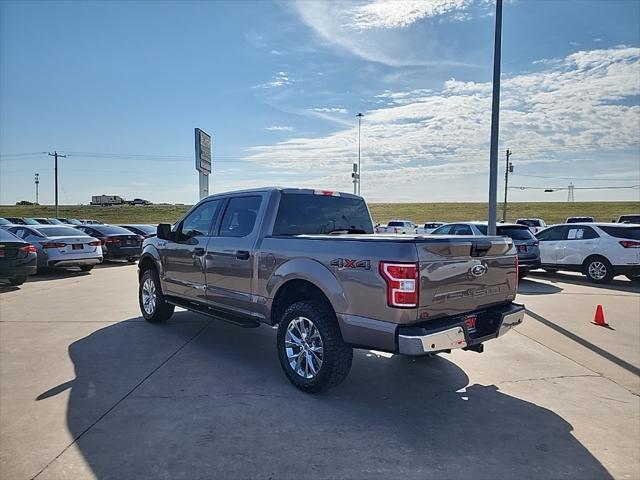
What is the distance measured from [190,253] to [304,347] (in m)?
2.52

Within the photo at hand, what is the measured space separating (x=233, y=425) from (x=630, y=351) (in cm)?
527

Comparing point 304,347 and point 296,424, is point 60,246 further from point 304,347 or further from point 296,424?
point 296,424

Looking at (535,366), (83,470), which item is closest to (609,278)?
(535,366)

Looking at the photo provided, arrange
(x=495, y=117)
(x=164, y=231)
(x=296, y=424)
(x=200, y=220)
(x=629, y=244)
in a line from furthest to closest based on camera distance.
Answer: (x=629, y=244) < (x=495, y=117) < (x=164, y=231) < (x=200, y=220) < (x=296, y=424)

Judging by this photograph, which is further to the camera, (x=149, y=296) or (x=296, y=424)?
(x=149, y=296)

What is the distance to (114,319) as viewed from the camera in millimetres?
7543

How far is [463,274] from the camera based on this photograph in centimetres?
392

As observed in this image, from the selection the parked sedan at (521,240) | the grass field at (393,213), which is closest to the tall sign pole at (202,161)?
the parked sedan at (521,240)

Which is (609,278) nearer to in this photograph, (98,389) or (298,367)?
(298,367)

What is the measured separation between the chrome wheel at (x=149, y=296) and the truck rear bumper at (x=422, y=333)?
4.22 metres

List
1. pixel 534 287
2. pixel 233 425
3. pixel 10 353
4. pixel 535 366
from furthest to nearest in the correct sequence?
pixel 534 287
pixel 10 353
pixel 535 366
pixel 233 425

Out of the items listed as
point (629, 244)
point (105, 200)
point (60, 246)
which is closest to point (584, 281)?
point (629, 244)

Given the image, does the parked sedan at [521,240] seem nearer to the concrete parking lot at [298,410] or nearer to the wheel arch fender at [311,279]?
the concrete parking lot at [298,410]

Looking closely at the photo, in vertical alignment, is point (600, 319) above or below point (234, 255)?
below
